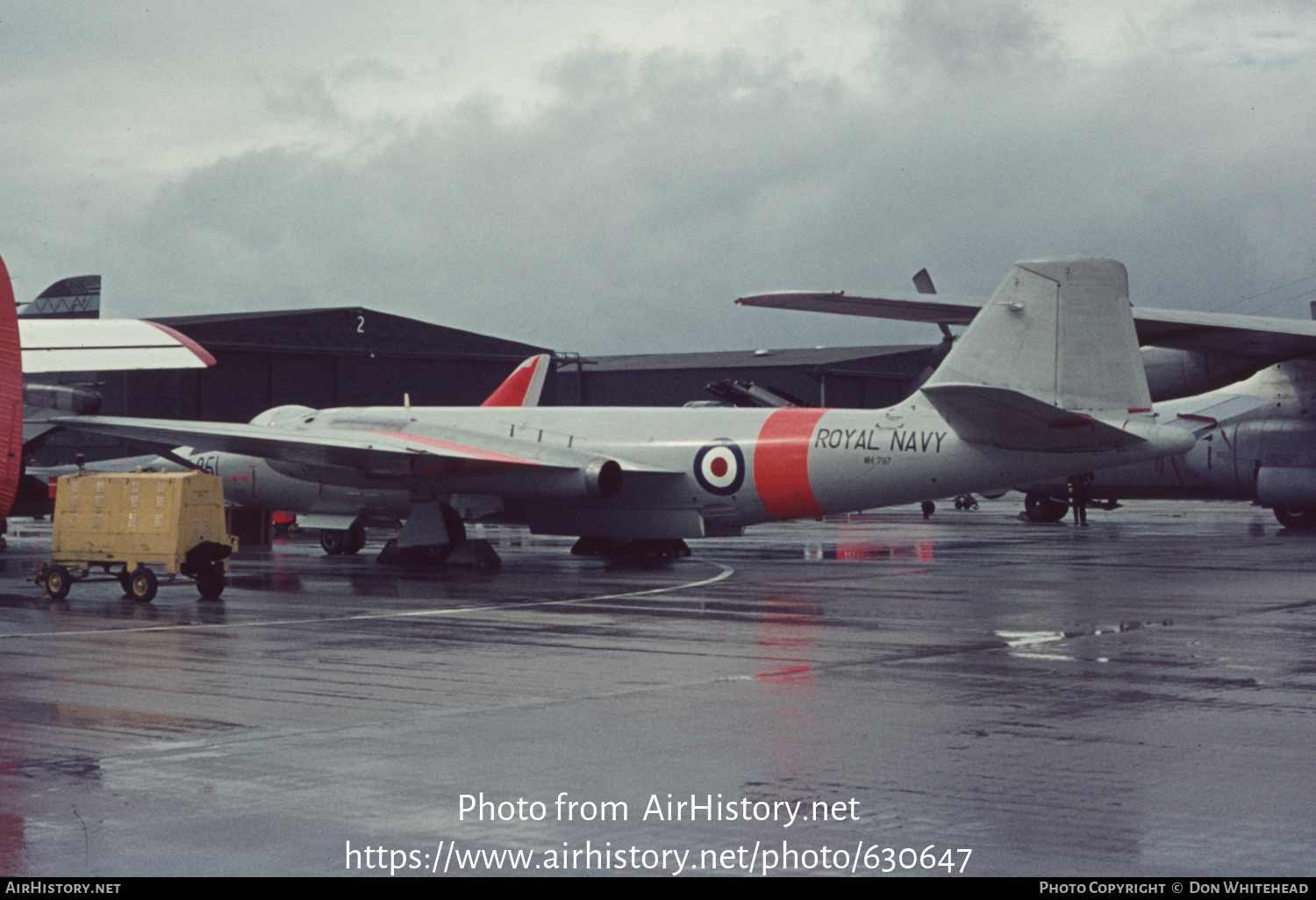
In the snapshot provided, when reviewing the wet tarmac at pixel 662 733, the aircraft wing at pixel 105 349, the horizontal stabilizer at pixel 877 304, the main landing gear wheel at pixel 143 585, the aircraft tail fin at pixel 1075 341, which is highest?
the horizontal stabilizer at pixel 877 304

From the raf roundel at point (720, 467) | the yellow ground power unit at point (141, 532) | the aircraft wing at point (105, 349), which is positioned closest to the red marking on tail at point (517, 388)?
the raf roundel at point (720, 467)

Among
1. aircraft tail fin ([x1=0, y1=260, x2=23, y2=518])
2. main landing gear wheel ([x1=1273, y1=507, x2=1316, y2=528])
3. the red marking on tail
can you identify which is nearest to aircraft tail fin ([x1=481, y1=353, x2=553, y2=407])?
the red marking on tail

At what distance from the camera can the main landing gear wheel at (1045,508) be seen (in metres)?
45.3

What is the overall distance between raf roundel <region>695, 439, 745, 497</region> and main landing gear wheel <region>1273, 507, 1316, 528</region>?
18045 millimetres

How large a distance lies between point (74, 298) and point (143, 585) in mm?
39681

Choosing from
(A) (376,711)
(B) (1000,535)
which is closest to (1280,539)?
(B) (1000,535)

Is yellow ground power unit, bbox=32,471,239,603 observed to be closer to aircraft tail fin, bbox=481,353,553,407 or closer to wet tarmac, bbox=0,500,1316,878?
wet tarmac, bbox=0,500,1316,878

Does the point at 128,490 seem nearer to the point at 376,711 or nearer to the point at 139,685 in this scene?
the point at 139,685

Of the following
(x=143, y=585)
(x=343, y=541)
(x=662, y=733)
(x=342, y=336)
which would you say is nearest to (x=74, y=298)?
(x=342, y=336)

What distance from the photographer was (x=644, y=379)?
8694cm

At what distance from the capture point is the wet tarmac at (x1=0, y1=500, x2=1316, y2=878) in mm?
6941

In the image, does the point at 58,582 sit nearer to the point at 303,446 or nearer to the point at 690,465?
the point at 303,446

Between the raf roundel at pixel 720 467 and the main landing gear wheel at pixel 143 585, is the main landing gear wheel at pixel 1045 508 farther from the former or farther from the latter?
the main landing gear wheel at pixel 143 585

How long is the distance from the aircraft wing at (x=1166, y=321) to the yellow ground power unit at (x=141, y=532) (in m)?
18.9
